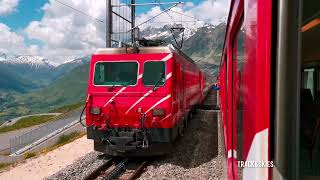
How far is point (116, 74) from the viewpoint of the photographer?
10.9 meters

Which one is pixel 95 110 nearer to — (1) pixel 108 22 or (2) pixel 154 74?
(2) pixel 154 74

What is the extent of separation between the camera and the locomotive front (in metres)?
10.5

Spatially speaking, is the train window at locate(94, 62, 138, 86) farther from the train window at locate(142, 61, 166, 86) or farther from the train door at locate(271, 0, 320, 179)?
the train door at locate(271, 0, 320, 179)

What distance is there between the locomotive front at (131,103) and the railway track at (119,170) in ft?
1.20

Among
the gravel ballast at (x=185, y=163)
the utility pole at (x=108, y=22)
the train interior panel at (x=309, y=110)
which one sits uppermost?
the utility pole at (x=108, y=22)

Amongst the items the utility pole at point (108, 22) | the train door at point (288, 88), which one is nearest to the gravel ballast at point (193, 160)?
the utility pole at point (108, 22)

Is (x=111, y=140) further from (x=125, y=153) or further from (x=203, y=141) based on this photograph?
(x=203, y=141)

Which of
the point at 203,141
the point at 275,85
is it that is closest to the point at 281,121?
the point at 275,85

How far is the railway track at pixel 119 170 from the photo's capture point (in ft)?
31.2

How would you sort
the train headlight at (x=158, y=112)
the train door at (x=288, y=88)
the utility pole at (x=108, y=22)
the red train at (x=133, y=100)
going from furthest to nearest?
the utility pole at (x=108, y=22), the red train at (x=133, y=100), the train headlight at (x=158, y=112), the train door at (x=288, y=88)

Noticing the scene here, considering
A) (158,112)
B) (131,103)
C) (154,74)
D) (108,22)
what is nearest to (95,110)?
(131,103)

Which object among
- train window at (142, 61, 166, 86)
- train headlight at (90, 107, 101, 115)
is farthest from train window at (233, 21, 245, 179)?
train headlight at (90, 107, 101, 115)

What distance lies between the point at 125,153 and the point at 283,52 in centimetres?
949

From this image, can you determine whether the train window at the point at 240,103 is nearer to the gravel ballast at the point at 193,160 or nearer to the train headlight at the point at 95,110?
the gravel ballast at the point at 193,160
